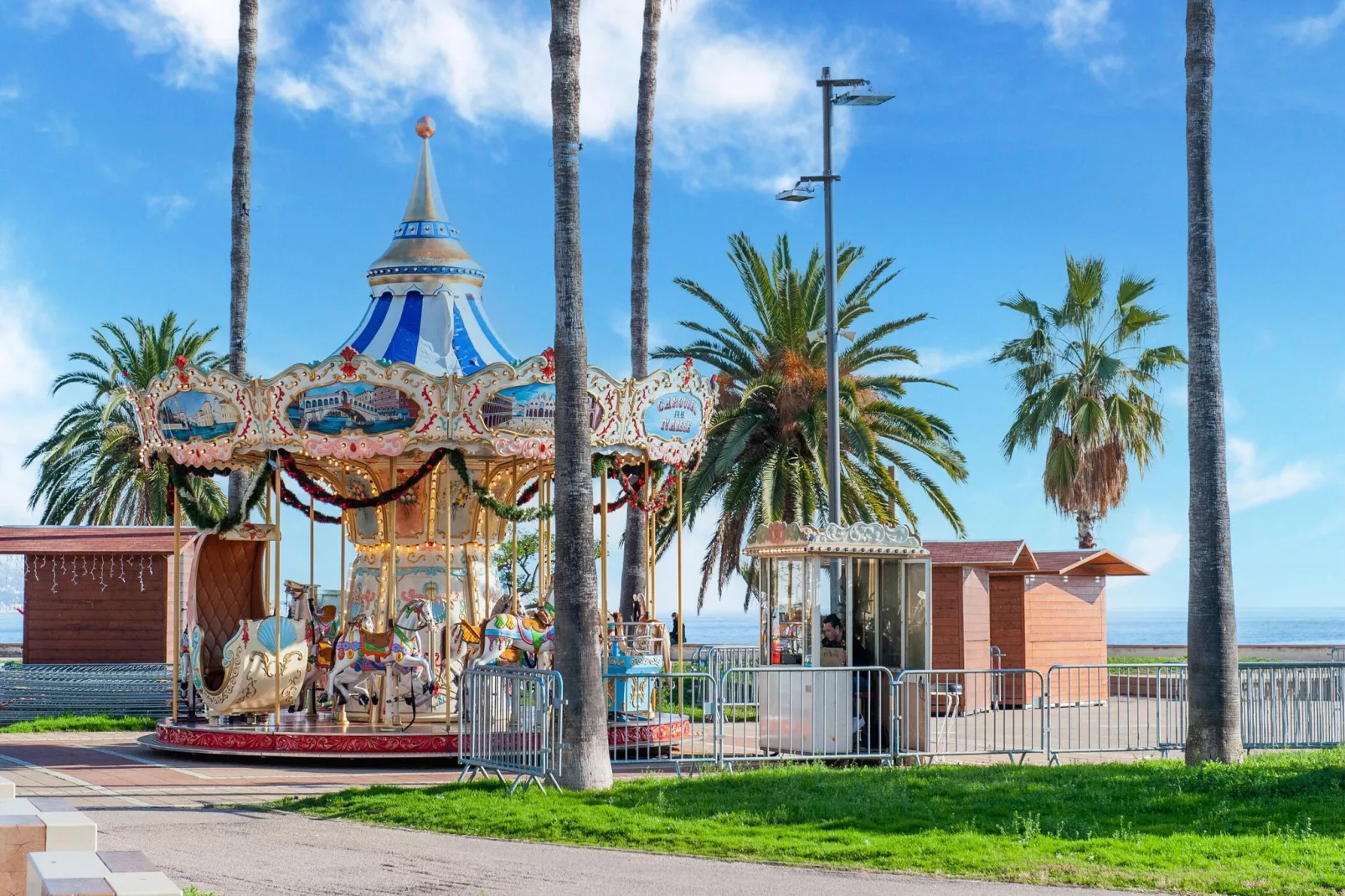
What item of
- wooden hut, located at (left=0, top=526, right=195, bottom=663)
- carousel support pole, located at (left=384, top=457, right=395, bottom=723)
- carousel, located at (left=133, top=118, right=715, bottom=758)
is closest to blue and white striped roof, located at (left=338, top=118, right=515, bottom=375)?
carousel, located at (left=133, top=118, right=715, bottom=758)

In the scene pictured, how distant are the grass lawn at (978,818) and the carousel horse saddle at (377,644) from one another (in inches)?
215

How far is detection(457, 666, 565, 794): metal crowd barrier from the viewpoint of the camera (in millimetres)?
15469

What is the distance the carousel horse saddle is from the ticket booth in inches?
202

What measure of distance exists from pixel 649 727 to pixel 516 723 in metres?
4.27

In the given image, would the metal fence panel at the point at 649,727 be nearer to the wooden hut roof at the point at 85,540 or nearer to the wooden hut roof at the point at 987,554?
the wooden hut roof at the point at 987,554

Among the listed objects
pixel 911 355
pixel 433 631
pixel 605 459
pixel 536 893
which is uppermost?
pixel 911 355

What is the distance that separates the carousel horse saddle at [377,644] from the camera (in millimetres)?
21203

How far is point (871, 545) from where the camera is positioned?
1948cm

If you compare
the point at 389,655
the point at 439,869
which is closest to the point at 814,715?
the point at 389,655

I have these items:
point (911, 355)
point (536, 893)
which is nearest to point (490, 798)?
point (536, 893)

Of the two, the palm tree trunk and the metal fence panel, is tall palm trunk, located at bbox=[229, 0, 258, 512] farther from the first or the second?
the palm tree trunk

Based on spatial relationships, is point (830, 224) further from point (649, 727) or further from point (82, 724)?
point (82, 724)

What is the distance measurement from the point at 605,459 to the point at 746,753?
15.7 ft

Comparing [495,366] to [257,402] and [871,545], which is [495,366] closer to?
[257,402]
